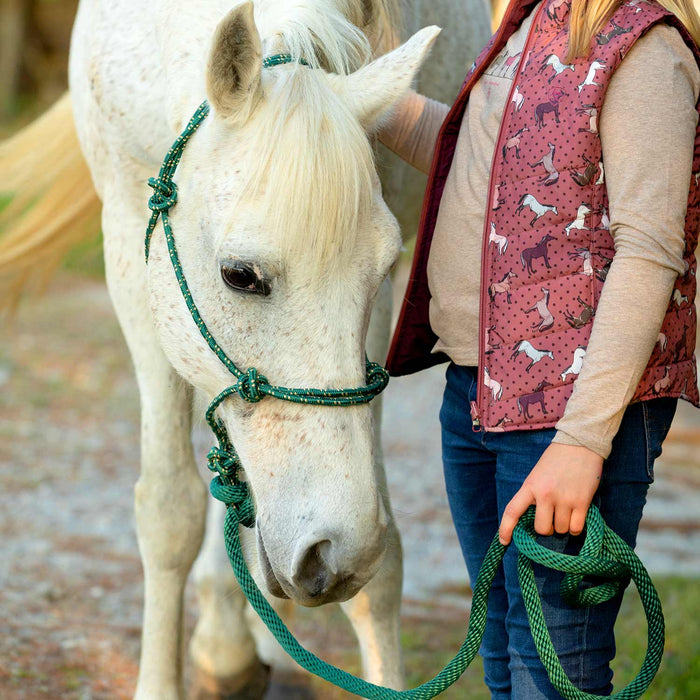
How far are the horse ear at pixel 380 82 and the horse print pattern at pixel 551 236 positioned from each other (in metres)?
0.23

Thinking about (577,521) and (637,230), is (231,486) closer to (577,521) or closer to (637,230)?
(577,521)

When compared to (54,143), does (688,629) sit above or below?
below

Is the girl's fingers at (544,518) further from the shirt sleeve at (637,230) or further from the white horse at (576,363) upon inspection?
the white horse at (576,363)

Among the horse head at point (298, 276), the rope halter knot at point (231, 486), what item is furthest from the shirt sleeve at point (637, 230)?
the rope halter knot at point (231, 486)

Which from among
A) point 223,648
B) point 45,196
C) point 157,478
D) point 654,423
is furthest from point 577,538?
point 45,196

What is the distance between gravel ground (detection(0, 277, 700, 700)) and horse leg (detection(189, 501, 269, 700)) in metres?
0.23

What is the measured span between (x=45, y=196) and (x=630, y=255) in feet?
Answer: 7.86

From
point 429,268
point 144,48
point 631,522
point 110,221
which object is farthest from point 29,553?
point 631,522

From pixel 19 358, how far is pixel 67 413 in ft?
3.83

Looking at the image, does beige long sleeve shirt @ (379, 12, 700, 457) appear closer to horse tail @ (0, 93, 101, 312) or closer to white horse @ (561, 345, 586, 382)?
white horse @ (561, 345, 586, 382)

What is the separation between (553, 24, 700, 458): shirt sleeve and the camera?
1467mm

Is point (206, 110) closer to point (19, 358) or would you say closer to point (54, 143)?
point (54, 143)

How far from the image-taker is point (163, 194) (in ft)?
6.07

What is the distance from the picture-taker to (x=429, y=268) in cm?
187
